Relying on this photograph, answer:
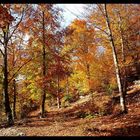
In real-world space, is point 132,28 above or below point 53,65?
above

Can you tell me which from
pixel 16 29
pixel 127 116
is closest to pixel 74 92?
pixel 16 29

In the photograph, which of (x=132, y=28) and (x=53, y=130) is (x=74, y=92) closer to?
(x=132, y=28)

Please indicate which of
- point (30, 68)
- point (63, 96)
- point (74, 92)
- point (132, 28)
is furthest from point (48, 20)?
point (74, 92)

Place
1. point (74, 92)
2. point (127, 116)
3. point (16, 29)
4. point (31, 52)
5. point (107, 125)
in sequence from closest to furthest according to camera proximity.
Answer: point (107, 125), point (127, 116), point (16, 29), point (31, 52), point (74, 92)

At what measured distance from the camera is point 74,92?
138 ft

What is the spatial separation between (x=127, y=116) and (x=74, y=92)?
28.4 metres

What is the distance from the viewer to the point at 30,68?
→ 25188 mm

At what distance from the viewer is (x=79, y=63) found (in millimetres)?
31359

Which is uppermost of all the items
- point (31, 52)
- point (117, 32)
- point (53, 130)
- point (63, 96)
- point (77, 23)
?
point (77, 23)

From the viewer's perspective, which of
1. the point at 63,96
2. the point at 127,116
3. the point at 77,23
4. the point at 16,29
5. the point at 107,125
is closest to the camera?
the point at 107,125

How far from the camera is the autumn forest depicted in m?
14.2

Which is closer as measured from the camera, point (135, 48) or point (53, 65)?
point (53, 65)

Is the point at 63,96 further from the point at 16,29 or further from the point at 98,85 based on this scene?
the point at 16,29

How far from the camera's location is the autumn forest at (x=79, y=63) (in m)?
14.2
